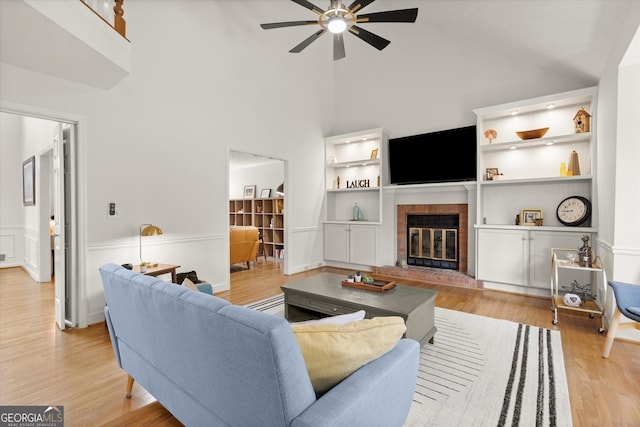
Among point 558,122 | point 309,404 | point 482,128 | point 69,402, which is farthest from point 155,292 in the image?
point 558,122

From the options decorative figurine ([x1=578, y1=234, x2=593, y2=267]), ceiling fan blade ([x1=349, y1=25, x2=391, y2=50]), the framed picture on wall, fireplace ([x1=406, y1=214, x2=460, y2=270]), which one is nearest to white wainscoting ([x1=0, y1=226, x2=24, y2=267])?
the framed picture on wall

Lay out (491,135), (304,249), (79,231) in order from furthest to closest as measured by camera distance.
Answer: (304,249)
(491,135)
(79,231)

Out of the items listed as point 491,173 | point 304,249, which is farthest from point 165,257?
point 491,173

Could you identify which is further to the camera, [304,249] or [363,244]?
[304,249]

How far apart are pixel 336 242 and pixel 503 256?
2908 mm

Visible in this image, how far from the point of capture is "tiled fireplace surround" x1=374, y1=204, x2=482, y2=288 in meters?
4.86

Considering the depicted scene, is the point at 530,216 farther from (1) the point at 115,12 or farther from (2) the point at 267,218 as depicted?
(2) the point at 267,218

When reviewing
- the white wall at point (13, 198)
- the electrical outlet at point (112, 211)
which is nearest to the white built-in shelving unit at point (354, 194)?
the electrical outlet at point (112, 211)

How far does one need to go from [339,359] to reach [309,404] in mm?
195

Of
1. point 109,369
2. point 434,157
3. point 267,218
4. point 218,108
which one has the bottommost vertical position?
point 109,369

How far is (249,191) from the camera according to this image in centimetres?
870

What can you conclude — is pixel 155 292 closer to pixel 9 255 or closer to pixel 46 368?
pixel 46 368

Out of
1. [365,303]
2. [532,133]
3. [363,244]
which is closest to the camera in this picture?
[365,303]

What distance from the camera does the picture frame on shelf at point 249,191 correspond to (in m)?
8.57
